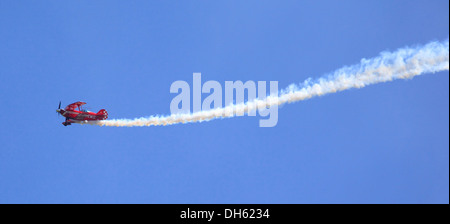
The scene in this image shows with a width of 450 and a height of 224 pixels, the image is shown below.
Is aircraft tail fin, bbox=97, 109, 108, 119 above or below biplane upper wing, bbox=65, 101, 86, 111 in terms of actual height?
below

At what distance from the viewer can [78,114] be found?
5734 centimetres

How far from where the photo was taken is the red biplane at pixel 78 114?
187ft

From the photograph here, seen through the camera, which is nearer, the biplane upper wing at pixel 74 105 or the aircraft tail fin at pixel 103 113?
the biplane upper wing at pixel 74 105

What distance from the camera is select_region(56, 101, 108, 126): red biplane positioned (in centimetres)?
5706

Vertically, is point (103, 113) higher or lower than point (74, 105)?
lower

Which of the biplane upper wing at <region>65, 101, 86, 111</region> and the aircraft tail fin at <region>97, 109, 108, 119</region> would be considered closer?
the biplane upper wing at <region>65, 101, 86, 111</region>

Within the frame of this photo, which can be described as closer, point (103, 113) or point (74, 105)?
point (74, 105)
